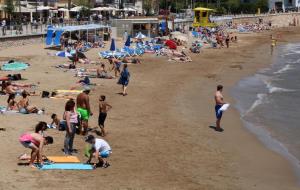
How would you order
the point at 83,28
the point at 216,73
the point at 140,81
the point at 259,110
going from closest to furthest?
the point at 259,110, the point at 140,81, the point at 216,73, the point at 83,28

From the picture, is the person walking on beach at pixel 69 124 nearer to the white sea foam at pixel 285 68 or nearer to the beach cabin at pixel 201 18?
the white sea foam at pixel 285 68

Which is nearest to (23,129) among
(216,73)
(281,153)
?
(281,153)

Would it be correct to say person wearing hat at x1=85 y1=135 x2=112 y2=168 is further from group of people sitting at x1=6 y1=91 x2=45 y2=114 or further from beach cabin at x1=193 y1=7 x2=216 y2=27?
beach cabin at x1=193 y1=7 x2=216 y2=27

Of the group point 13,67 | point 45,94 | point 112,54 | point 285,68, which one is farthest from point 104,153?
point 285,68

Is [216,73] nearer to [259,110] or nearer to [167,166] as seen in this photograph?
[259,110]

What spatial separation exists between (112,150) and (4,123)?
3.65m

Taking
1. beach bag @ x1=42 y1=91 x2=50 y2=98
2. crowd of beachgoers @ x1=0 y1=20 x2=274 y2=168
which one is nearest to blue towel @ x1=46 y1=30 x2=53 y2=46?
crowd of beachgoers @ x1=0 y1=20 x2=274 y2=168

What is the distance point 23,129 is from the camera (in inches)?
587

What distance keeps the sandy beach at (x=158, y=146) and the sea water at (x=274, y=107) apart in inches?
18.6

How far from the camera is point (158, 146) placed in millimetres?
14430

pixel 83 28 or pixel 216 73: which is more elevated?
pixel 83 28

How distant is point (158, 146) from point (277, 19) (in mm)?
96542

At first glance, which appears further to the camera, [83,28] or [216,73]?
[83,28]

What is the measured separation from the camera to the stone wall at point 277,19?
9719 centimetres
